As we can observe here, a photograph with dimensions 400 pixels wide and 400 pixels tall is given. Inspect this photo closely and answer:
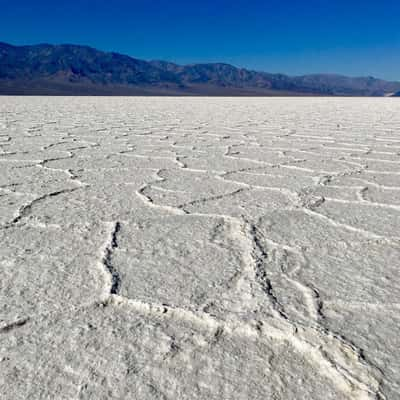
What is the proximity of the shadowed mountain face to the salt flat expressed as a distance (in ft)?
184

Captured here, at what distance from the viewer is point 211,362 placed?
0.72 m

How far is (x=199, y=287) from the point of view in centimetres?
98

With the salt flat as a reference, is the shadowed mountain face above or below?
below

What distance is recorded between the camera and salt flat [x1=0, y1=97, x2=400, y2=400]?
0.68 metres

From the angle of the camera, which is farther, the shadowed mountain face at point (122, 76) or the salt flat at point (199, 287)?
the shadowed mountain face at point (122, 76)

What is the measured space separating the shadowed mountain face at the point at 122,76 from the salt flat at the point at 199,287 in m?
56.2

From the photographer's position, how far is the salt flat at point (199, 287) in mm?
684

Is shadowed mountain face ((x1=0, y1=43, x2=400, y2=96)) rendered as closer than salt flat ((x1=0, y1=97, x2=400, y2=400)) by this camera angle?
No

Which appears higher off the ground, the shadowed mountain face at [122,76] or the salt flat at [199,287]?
the salt flat at [199,287]

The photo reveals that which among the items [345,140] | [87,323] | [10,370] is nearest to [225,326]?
[87,323]

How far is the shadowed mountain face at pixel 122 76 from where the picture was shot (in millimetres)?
68062

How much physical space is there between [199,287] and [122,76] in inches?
3810

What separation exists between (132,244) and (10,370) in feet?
1.89

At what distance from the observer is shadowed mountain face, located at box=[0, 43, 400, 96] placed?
6806 cm
